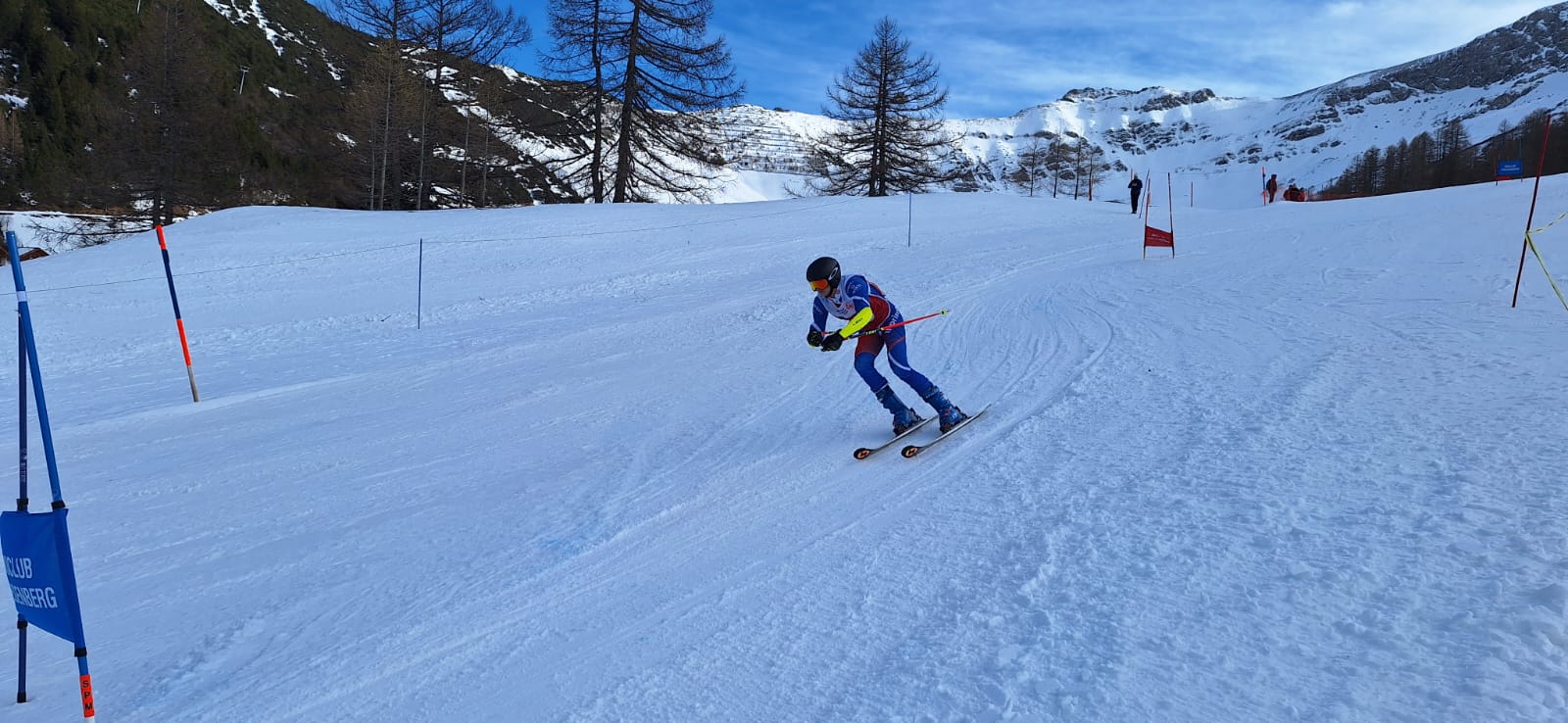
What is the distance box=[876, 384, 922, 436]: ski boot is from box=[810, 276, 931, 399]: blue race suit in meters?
0.09

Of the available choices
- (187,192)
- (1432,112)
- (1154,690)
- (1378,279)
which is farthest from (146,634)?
(1432,112)

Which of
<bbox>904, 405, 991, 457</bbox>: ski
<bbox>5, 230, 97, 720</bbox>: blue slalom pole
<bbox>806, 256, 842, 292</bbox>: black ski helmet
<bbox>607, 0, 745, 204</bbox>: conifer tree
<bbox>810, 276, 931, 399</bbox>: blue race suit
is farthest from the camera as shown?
<bbox>607, 0, 745, 204</bbox>: conifer tree

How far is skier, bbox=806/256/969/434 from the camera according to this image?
625 centimetres

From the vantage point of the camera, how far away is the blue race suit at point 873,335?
6.42m

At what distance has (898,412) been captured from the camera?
21.5 ft

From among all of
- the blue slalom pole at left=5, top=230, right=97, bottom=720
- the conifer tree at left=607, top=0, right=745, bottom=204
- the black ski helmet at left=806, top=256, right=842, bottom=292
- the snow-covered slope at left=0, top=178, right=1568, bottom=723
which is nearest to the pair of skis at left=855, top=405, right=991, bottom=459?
the snow-covered slope at left=0, top=178, right=1568, bottom=723

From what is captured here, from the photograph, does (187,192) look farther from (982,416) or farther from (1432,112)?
(1432,112)

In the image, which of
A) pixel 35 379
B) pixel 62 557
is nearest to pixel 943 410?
pixel 62 557

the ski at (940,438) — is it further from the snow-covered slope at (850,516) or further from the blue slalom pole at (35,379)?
the blue slalom pole at (35,379)

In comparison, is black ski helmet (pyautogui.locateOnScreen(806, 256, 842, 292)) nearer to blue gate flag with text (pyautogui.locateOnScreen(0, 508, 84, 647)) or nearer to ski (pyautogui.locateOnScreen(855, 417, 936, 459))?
ski (pyautogui.locateOnScreen(855, 417, 936, 459))

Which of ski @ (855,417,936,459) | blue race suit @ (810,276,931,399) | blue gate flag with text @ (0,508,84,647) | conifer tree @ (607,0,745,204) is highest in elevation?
conifer tree @ (607,0,745,204)

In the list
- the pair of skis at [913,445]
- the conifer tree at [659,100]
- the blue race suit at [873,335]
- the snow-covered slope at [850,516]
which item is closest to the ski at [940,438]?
the pair of skis at [913,445]

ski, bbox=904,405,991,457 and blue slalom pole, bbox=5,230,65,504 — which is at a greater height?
blue slalom pole, bbox=5,230,65,504

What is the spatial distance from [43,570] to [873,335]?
5311 millimetres
